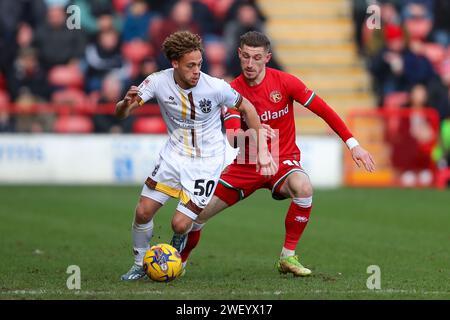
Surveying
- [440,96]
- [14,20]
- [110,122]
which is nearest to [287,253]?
[110,122]

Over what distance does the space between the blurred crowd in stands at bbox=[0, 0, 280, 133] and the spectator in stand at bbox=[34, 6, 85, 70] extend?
0.06ft

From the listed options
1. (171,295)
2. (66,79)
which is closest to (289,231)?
(171,295)

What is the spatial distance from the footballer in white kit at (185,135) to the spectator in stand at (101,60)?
1103cm

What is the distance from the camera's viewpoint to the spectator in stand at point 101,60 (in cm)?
1952

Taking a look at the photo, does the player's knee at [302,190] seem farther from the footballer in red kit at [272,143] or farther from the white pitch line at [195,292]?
the white pitch line at [195,292]

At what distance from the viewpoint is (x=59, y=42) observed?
19.6 meters

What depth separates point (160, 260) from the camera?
8.37 metres

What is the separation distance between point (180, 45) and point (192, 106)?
0.52 metres

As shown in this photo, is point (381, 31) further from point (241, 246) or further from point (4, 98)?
point (241, 246)

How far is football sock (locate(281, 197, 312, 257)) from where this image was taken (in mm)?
9148

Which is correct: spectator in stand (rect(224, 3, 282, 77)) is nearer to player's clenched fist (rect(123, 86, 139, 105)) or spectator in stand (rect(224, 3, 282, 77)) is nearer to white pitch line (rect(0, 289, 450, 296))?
player's clenched fist (rect(123, 86, 139, 105))

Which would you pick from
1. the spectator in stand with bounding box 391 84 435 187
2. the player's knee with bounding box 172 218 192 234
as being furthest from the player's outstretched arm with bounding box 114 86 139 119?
the spectator in stand with bounding box 391 84 435 187

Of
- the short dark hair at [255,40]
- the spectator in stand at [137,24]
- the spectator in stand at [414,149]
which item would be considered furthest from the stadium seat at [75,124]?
the short dark hair at [255,40]
